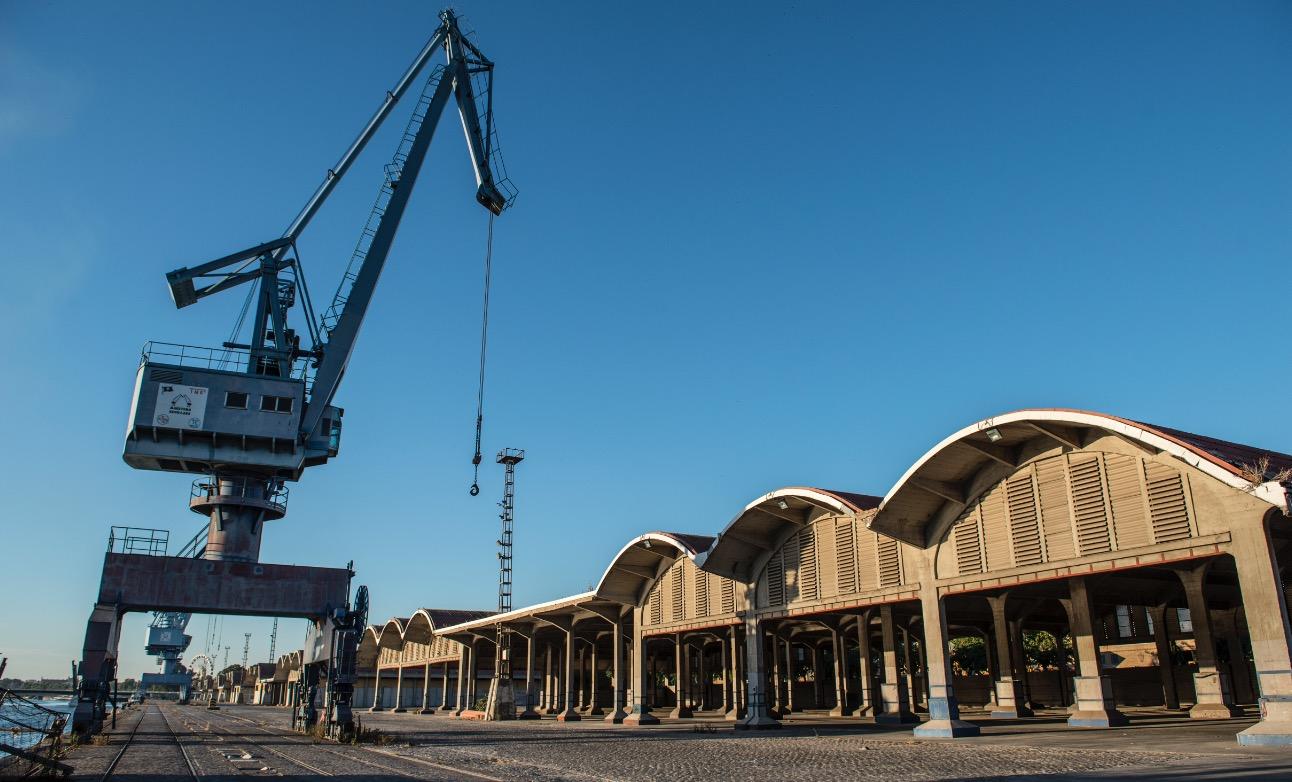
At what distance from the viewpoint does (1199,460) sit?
19.0 meters

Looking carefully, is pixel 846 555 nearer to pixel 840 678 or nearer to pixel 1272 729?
pixel 1272 729

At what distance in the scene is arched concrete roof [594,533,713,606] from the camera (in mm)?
37844

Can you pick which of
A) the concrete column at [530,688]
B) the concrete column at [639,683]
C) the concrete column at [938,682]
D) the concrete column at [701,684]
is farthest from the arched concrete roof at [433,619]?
the concrete column at [938,682]

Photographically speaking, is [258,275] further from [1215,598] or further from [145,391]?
[1215,598]

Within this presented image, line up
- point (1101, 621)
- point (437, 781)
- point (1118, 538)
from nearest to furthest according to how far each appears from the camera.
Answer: point (437, 781) < point (1118, 538) < point (1101, 621)

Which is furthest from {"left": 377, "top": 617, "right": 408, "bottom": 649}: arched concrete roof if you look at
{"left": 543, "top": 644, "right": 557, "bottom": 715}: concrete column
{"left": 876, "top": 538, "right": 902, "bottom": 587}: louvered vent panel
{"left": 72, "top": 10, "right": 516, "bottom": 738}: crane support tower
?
{"left": 876, "top": 538, "right": 902, "bottom": 587}: louvered vent panel

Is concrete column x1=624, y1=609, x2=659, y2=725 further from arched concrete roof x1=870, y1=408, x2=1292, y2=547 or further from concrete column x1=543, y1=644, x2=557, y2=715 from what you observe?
concrete column x1=543, y1=644, x2=557, y2=715

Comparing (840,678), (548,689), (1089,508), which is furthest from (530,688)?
(1089,508)

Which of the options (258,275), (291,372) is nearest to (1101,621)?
(291,372)

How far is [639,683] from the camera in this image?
42.6m

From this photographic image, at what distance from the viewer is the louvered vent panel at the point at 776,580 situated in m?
33.3

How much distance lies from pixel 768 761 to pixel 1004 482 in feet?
35.0

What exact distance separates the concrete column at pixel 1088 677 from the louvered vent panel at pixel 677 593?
56.0ft

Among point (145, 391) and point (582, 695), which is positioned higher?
point (145, 391)
